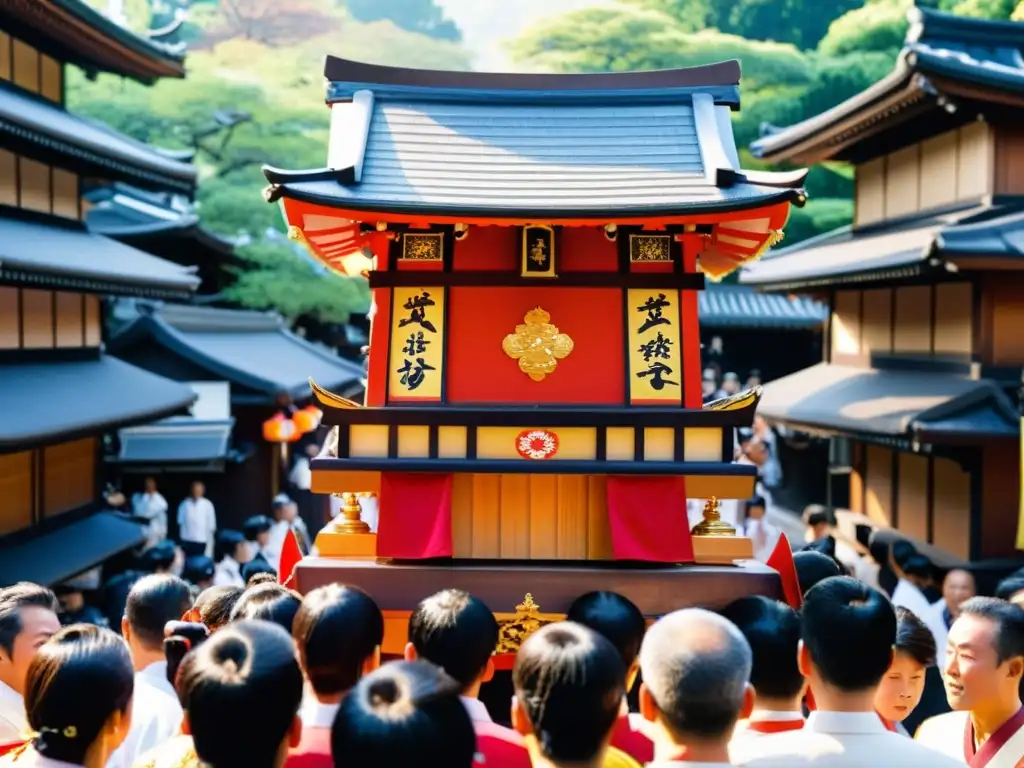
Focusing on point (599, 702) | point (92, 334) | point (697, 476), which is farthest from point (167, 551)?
point (599, 702)

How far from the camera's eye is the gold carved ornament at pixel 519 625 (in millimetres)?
6258

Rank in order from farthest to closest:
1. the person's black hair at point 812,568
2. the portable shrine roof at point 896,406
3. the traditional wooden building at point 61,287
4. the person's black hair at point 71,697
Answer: the traditional wooden building at point 61,287, the portable shrine roof at point 896,406, the person's black hair at point 812,568, the person's black hair at point 71,697

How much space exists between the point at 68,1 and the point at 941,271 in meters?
10.7

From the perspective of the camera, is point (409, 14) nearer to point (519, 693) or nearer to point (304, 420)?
point (304, 420)

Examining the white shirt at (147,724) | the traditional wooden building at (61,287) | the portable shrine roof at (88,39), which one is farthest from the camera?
the portable shrine roof at (88,39)

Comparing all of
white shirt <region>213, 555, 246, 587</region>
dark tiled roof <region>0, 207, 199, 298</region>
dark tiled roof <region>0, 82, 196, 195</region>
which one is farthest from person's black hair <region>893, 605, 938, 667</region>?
dark tiled roof <region>0, 82, 196, 195</region>

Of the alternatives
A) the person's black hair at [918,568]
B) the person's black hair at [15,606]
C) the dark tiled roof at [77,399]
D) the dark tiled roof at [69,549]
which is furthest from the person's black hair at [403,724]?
A: the dark tiled roof at [69,549]

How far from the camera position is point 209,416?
1681 centimetres

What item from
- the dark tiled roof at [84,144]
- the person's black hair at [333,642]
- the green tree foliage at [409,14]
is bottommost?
the person's black hair at [333,642]

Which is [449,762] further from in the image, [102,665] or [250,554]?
[250,554]

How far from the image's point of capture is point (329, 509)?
17.6 meters

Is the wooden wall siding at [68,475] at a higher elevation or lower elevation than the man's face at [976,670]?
lower

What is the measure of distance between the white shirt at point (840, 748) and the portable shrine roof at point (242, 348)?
1105 cm

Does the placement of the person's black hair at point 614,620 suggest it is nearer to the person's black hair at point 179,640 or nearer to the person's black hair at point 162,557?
the person's black hair at point 179,640
